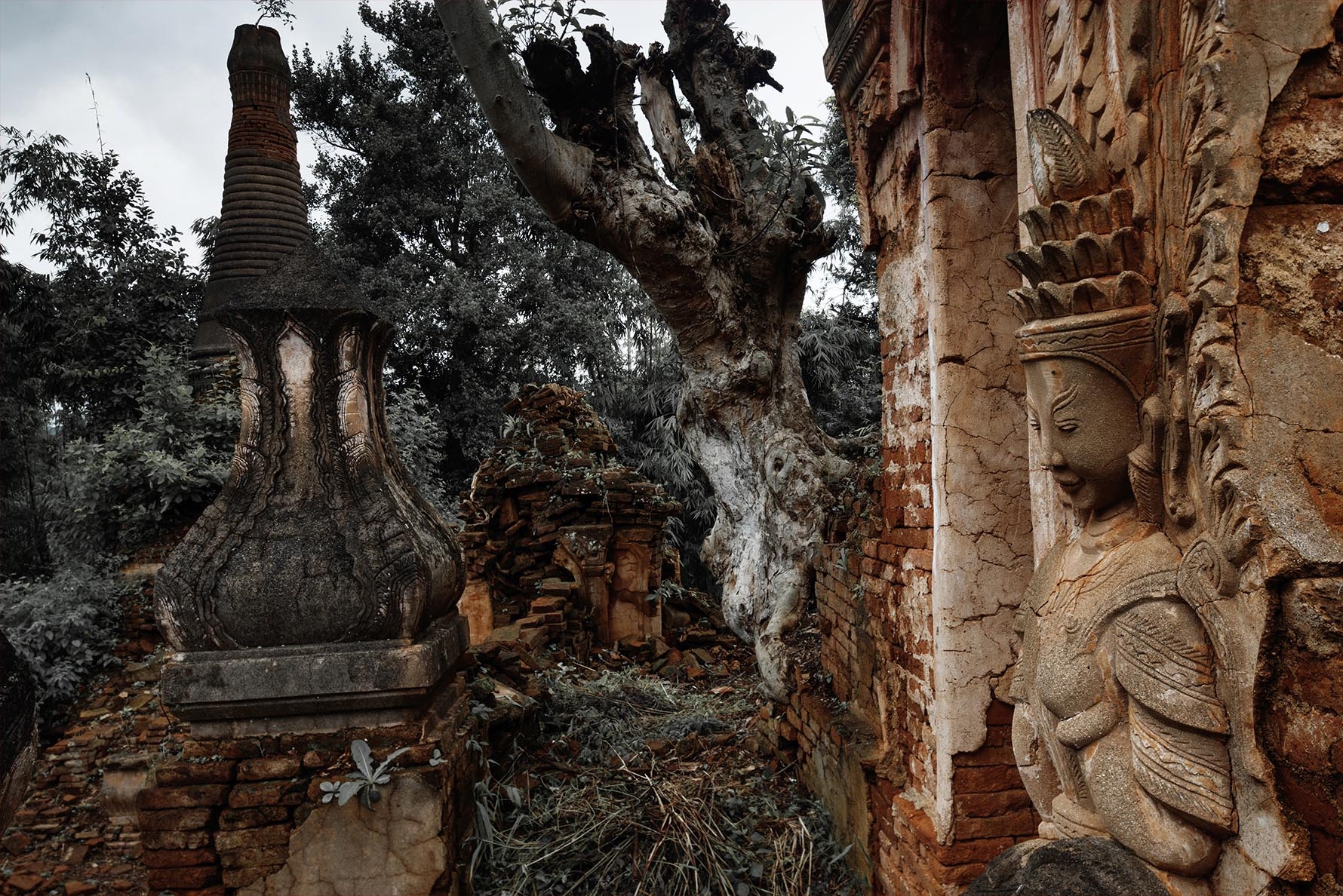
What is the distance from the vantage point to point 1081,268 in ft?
5.46

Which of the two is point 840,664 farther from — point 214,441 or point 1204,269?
point 214,441

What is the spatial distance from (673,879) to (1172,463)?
3.13m

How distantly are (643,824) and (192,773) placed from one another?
79.5 inches

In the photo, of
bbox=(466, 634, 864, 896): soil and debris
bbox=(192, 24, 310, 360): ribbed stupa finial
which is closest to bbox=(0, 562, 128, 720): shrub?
bbox=(192, 24, 310, 360): ribbed stupa finial

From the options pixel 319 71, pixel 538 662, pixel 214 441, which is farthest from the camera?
pixel 319 71

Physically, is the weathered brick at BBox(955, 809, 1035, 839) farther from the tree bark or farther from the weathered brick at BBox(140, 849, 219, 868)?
the weathered brick at BBox(140, 849, 219, 868)

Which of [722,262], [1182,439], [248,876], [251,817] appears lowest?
[248,876]

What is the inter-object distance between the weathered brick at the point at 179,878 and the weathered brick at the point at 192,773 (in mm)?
328

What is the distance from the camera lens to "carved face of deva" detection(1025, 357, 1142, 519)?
1.64m

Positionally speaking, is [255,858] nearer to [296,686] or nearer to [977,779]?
[296,686]

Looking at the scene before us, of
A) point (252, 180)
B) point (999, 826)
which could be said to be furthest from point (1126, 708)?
point (252, 180)

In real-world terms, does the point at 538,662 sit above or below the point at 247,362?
below

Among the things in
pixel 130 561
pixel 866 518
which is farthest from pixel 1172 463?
pixel 130 561

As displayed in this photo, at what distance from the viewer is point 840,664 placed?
4.40m
